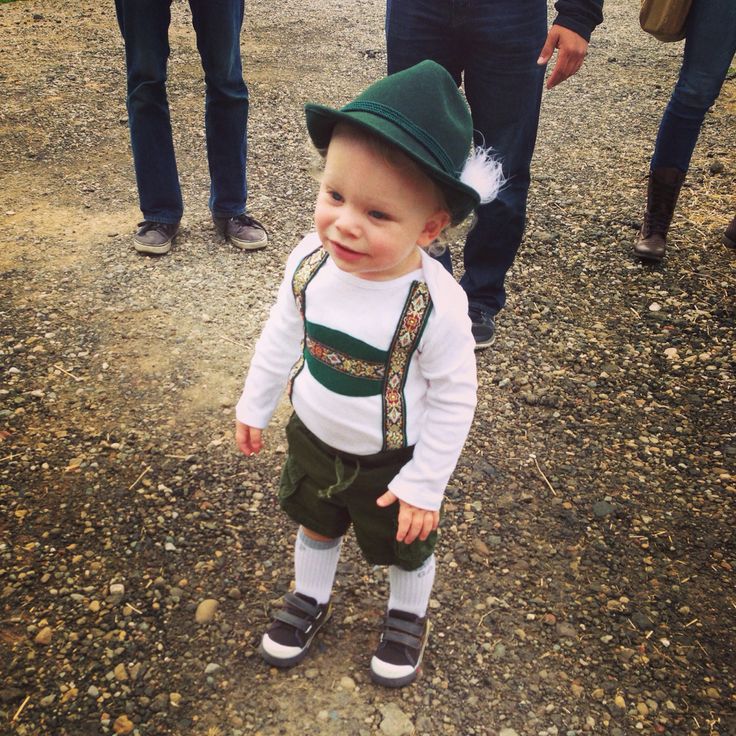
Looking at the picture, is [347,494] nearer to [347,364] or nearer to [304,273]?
[347,364]

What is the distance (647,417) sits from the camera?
9.73 ft

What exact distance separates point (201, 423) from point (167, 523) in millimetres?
491

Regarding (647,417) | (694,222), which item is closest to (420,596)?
(647,417)

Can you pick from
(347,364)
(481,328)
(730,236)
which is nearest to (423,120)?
(347,364)

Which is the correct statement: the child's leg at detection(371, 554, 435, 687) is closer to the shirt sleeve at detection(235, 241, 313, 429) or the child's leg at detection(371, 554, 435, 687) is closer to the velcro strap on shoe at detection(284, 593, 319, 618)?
the velcro strap on shoe at detection(284, 593, 319, 618)

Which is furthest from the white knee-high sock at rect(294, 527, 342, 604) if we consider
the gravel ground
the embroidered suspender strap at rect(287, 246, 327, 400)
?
the embroidered suspender strap at rect(287, 246, 327, 400)

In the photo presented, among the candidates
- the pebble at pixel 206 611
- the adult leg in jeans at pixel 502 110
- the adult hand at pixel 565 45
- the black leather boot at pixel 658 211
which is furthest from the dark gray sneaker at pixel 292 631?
the black leather boot at pixel 658 211

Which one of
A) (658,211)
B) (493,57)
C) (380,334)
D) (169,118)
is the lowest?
(658,211)

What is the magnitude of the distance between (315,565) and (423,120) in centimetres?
119

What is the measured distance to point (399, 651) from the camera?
1.99m

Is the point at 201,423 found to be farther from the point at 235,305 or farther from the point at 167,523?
the point at 235,305

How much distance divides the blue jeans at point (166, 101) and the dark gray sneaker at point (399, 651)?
99.4 inches

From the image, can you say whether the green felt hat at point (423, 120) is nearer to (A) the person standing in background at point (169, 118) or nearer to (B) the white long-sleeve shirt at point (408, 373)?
(B) the white long-sleeve shirt at point (408, 373)

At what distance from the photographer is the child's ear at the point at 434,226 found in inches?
59.2
